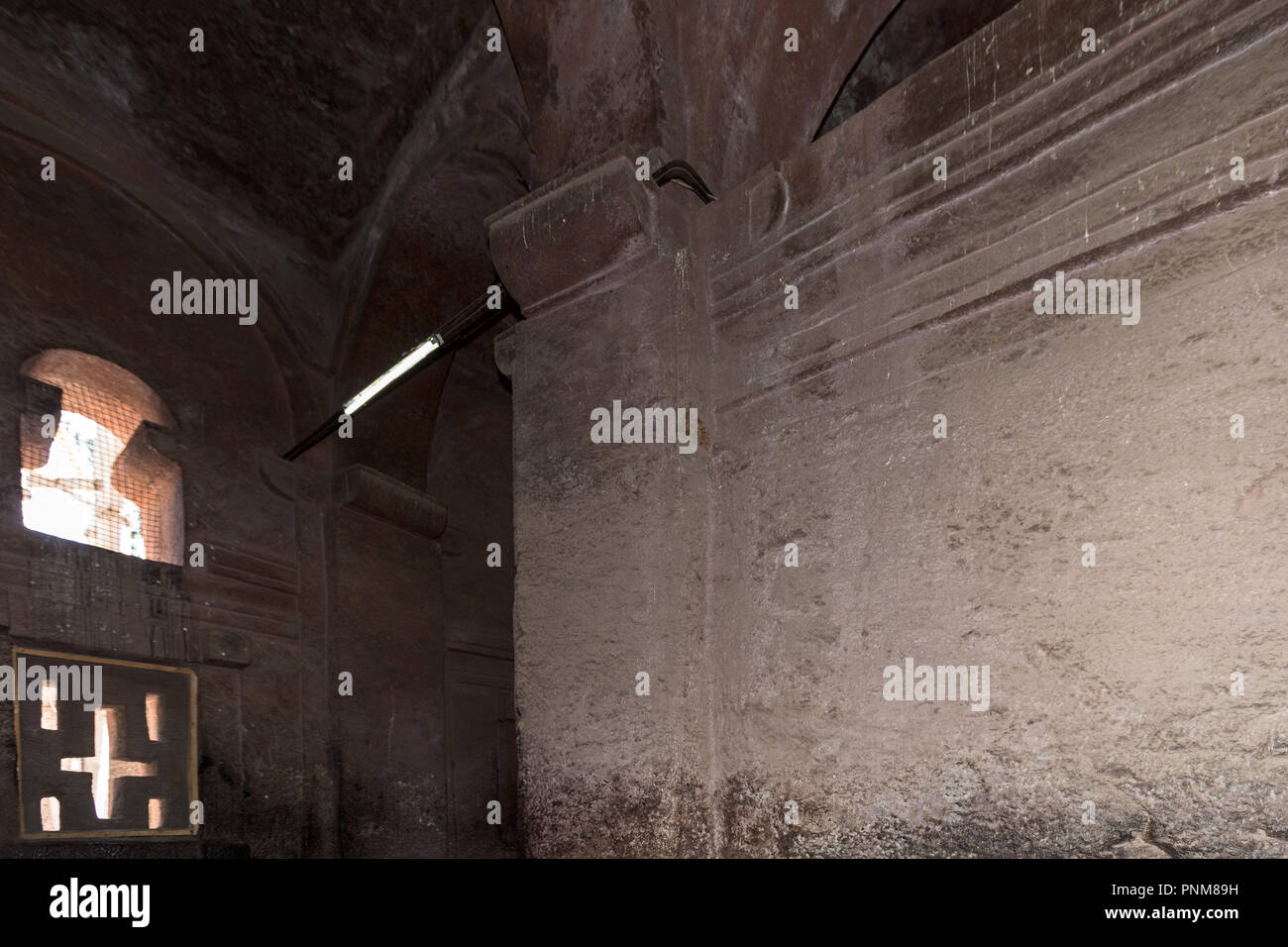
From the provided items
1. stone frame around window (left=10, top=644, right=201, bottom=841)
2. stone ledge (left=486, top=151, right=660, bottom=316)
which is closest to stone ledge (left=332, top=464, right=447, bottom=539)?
stone frame around window (left=10, top=644, right=201, bottom=841)

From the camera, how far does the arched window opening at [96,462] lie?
6182mm

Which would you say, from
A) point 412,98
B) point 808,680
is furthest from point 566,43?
point 412,98

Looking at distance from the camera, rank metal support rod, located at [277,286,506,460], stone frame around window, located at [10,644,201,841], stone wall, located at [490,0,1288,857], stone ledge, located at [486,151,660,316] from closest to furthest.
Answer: stone wall, located at [490,0,1288,857]
stone ledge, located at [486,151,660,316]
stone frame around window, located at [10,644,201,841]
metal support rod, located at [277,286,506,460]

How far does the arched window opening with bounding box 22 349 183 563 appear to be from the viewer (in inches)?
243

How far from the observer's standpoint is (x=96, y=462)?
6.67 metres

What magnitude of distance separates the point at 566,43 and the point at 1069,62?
2.24 m

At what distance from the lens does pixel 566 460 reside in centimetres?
378

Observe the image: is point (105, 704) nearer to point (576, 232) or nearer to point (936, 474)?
point (576, 232)

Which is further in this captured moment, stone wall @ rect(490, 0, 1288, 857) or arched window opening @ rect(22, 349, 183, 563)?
arched window opening @ rect(22, 349, 183, 563)

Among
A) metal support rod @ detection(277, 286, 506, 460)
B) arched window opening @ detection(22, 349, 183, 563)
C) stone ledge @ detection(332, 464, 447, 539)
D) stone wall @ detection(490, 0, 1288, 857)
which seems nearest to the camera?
stone wall @ detection(490, 0, 1288, 857)

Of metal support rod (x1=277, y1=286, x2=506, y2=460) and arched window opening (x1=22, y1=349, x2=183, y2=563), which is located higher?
metal support rod (x1=277, y1=286, x2=506, y2=460)

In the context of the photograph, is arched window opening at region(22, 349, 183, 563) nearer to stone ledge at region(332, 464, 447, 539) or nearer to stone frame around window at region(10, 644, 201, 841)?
stone frame around window at region(10, 644, 201, 841)

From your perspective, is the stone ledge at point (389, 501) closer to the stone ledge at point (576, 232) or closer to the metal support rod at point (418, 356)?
the metal support rod at point (418, 356)
